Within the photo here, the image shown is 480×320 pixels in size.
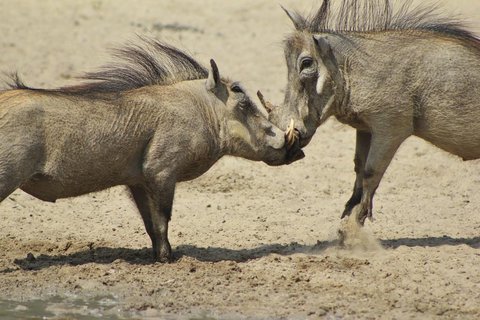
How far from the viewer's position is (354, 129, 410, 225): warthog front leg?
8.83 m

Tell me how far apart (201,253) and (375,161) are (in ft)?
4.68

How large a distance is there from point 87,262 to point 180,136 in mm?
1122

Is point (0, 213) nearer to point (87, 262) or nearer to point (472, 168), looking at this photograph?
point (87, 262)

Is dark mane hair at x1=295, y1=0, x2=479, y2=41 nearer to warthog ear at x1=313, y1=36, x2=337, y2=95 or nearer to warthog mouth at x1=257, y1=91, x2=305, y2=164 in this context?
warthog ear at x1=313, y1=36, x2=337, y2=95

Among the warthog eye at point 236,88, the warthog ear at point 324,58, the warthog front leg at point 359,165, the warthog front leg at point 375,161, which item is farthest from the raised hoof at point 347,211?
the warthog eye at point 236,88

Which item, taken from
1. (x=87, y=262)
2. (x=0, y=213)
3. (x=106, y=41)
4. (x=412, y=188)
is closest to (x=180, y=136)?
(x=87, y=262)

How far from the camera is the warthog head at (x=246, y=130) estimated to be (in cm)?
876

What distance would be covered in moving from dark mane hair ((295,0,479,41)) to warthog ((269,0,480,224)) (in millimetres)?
12

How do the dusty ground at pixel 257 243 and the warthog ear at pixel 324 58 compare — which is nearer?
the dusty ground at pixel 257 243

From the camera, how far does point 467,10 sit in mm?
15219

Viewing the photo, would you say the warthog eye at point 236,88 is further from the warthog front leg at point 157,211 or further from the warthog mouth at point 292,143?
the warthog front leg at point 157,211

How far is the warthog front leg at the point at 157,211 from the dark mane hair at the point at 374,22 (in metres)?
1.76

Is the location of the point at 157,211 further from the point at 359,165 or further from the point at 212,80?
the point at 359,165

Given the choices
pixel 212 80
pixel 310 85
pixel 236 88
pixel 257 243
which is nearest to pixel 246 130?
pixel 236 88
